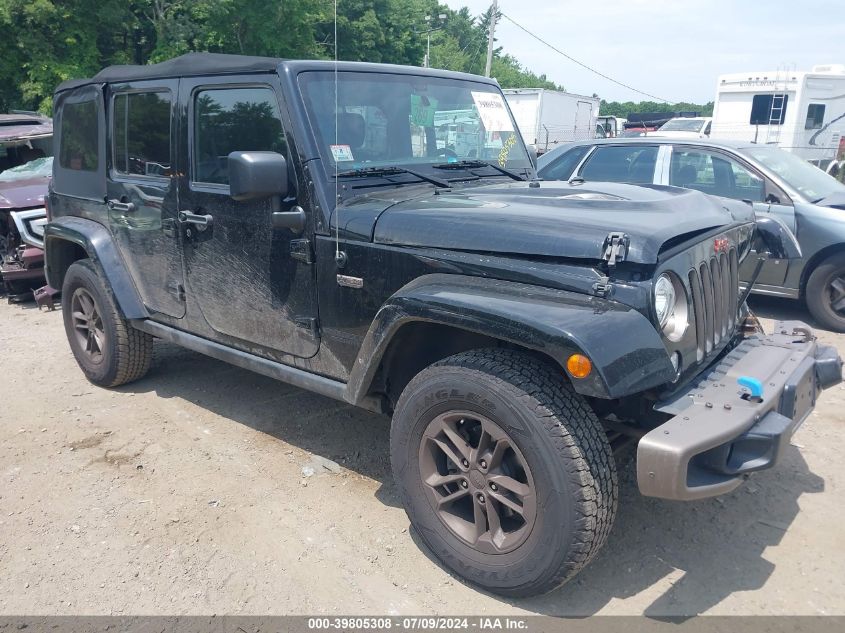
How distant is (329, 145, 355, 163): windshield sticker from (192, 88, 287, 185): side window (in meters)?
0.24

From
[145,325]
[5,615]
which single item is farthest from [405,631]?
[145,325]

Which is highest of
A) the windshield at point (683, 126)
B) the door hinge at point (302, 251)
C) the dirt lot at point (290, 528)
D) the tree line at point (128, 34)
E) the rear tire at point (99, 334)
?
the tree line at point (128, 34)

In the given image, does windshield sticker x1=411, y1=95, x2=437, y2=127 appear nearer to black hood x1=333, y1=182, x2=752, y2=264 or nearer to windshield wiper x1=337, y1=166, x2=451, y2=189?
windshield wiper x1=337, y1=166, x2=451, y2=189

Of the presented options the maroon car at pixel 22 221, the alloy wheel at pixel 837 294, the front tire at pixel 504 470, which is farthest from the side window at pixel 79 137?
the alloy wheel at pixel 837 294

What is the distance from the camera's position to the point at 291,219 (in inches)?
124

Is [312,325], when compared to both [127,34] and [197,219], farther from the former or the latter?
[127,34]

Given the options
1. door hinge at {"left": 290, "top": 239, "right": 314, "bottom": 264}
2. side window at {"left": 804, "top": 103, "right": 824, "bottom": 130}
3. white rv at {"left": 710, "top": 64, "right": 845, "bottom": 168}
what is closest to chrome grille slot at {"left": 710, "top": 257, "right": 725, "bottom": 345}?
door hinge at {"left": 290, "top": 239, "right": 314, "bottom": 264}

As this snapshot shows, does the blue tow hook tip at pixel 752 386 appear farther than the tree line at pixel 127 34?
No

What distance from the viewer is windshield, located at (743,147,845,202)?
6.22 m

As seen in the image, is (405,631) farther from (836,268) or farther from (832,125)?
(832,125)

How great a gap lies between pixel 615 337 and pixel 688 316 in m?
0.52

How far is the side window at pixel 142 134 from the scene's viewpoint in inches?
155

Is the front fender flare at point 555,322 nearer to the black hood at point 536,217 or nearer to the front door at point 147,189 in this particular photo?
the black hood at point 536,217

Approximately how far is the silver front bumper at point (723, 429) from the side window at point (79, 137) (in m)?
3.93
